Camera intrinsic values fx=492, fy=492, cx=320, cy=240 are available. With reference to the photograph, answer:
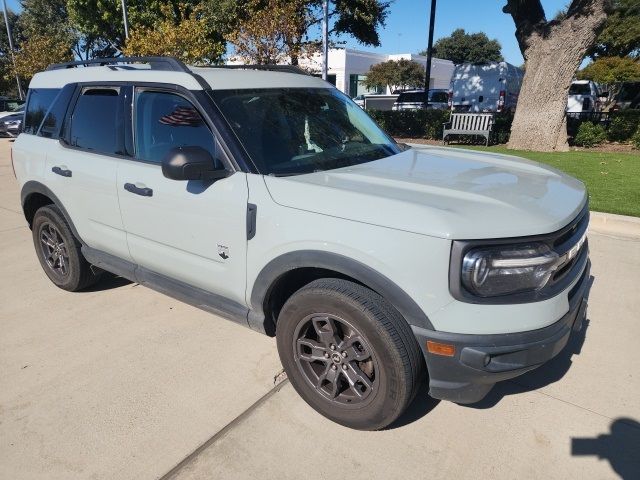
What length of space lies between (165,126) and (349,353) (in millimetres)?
1877

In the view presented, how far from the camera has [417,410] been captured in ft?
9.11

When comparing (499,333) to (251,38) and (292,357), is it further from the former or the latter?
(251,38)

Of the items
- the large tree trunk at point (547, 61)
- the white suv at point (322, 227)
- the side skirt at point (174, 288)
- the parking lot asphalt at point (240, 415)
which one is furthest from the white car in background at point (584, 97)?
the side skirt at point (174, 288)

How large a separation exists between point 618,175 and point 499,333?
779 centimetres

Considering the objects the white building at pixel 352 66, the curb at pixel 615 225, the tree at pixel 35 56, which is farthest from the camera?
the white building at pixel 352 66

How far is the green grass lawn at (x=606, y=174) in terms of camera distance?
642 cm

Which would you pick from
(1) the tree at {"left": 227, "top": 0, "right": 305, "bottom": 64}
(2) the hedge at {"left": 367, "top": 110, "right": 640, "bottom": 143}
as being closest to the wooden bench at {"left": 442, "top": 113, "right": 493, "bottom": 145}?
(2) the hedge at {"left": 367, "top": 110, "right": 640, "bottom": 143}

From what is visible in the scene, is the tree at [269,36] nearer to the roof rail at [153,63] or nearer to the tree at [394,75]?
the roof rail at [153,63]

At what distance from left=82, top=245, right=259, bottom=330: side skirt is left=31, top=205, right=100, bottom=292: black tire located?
188 mm

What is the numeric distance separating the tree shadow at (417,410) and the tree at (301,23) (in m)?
10.6

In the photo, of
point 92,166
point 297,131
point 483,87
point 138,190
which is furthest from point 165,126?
point 483,87

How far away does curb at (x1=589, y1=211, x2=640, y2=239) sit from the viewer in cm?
558

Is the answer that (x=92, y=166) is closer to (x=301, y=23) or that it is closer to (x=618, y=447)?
(x=618, y=447)

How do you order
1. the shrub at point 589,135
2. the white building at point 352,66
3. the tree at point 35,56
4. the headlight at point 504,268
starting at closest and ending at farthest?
1. the headlight at point 504,268
2. the shrub at point 589,135
3. the tree at point 35,56
4. the white building at point 352,66
